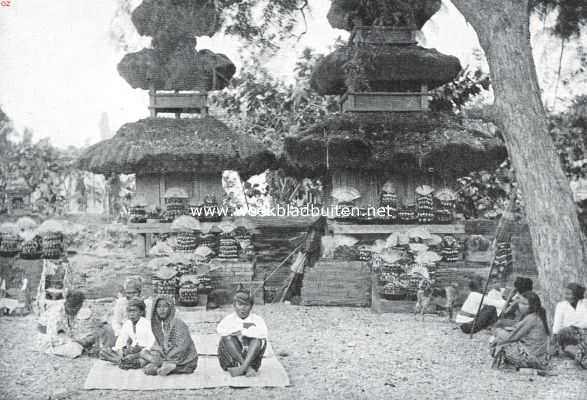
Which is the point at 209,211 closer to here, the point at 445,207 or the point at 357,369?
the point at 445,207

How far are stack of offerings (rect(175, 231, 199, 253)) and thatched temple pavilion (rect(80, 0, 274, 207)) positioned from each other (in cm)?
130

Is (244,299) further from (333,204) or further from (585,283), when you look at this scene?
(333,204)

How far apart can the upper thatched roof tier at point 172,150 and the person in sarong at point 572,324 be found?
21.3ft

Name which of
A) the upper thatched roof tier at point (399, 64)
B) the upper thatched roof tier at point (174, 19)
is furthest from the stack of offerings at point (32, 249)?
the upper thatched roof tier at point (399, 64)

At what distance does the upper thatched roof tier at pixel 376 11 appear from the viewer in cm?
1236

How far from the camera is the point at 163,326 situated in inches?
262

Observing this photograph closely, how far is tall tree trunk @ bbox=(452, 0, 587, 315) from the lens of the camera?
27.1 feet

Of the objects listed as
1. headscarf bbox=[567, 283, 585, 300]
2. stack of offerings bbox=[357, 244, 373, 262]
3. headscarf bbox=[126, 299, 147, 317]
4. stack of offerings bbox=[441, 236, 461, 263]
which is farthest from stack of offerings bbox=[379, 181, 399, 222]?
headscarf bbox=[126, 299, 147, 317]

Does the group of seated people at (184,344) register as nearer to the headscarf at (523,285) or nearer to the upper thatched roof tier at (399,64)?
the headscarf at (523,285)

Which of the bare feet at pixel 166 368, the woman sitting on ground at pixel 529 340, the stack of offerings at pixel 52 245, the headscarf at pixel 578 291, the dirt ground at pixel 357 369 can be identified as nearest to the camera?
the dirt ground at pixel 357 369

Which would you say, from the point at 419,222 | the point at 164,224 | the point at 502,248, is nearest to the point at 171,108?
the point at 164,224

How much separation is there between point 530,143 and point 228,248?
551 centimetres

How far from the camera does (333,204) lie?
1320 centimetres

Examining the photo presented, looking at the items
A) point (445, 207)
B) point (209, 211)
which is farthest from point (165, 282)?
point (445, 207)
